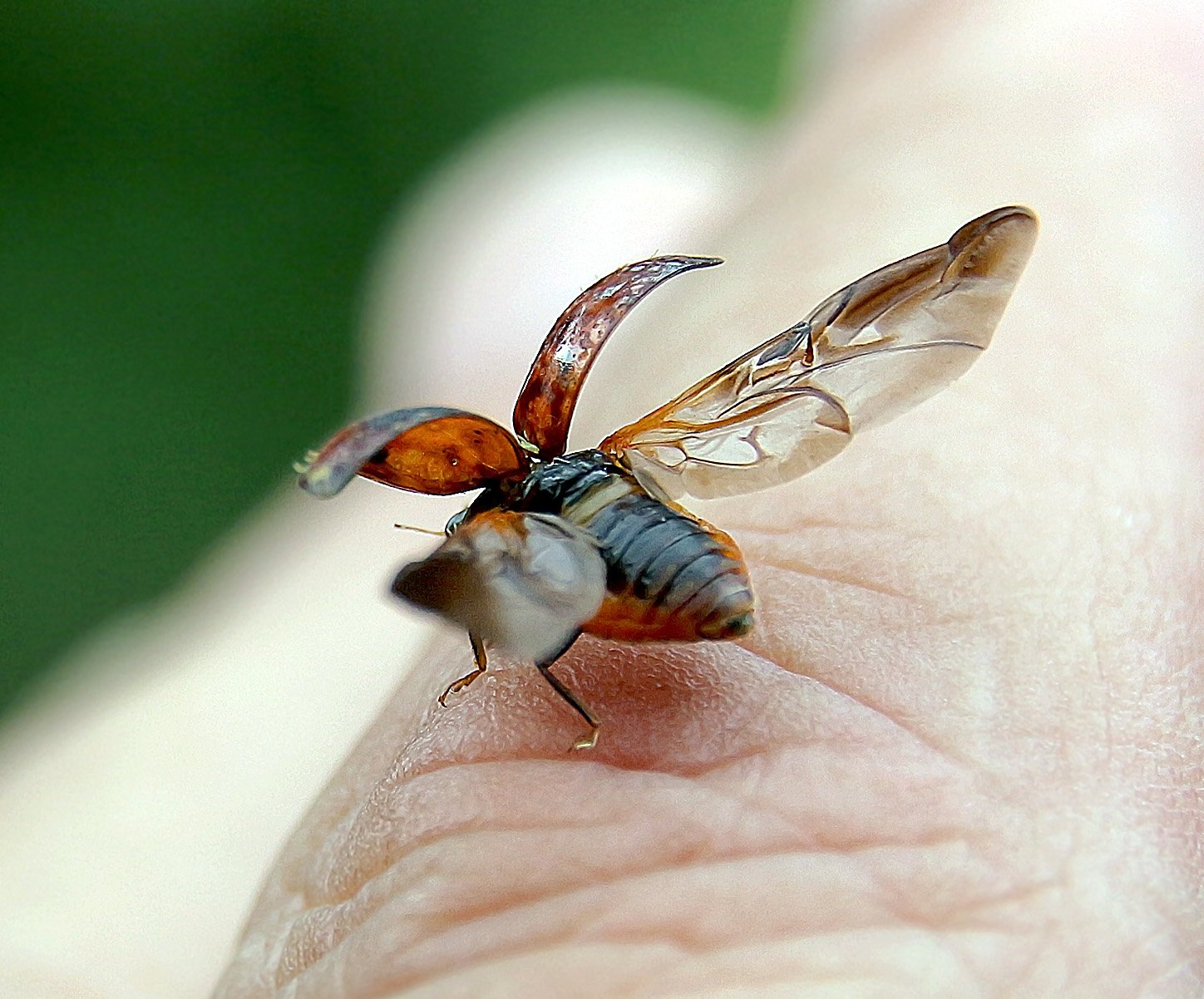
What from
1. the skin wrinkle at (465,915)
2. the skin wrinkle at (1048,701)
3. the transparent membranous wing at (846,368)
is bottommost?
the skin wrinkle at (465,915)

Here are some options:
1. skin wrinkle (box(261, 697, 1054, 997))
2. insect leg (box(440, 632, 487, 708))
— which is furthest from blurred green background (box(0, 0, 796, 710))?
skin wrinkle (box(261, 697, 1054, 997))

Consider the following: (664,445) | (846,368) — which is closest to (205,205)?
(664,445)

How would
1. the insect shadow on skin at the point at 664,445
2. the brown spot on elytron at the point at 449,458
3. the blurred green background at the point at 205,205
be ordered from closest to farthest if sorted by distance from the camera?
the insect shadow on skin at the point at 664,445
the brown spot on elytron at the point at 449,458
the blurred green background at the point at 205,205

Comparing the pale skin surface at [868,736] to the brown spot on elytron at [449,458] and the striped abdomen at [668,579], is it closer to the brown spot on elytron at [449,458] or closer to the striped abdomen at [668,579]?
the striped abdomen at [668,579]

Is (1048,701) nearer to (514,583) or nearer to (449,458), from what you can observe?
(514,583)

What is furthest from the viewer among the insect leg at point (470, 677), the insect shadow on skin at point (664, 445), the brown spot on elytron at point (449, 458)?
the brown spot on elytron at point (449, 458)

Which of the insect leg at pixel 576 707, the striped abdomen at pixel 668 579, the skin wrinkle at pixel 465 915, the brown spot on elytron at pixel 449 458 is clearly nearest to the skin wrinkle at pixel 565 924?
the skin wrinkle at pixel 465 915

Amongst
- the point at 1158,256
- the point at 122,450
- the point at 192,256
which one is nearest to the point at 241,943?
the point at 1158,256
